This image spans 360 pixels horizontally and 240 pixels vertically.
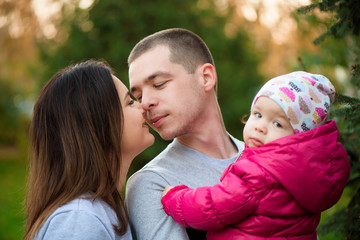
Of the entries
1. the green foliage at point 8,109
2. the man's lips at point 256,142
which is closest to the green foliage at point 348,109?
the man's lips at point 256,142

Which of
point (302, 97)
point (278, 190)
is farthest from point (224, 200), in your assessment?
point (302, 97)

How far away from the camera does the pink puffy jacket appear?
6.00 feet

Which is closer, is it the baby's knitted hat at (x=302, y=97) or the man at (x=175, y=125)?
the baby's knitted hat at (x=302, y=97)

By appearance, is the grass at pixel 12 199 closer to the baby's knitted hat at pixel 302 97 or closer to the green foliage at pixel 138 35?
the baby's knitted hat at pixel 302 97

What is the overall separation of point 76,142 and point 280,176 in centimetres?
111

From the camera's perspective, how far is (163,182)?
2.23 metres

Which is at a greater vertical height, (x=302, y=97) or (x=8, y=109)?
(x=302, y=97)

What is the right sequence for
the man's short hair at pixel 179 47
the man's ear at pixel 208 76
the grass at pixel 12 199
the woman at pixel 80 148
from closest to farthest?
1. the woman at pixel 80 148
2. the man's short hair at pixel 179 47
3. the man's ear at pixel 208 76
4. the grass at pixel 12 199

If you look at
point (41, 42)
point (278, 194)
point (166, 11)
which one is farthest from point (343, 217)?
point (41, 42)

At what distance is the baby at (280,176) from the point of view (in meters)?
1.84

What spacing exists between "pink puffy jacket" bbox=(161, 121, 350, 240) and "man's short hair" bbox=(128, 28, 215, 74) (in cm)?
97

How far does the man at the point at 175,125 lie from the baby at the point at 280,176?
19 centimetres

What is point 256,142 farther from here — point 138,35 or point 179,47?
point 138,35

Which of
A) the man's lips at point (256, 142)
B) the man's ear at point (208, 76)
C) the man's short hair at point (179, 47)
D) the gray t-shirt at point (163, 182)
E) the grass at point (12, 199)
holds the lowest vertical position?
the grass at point (12, 199)
